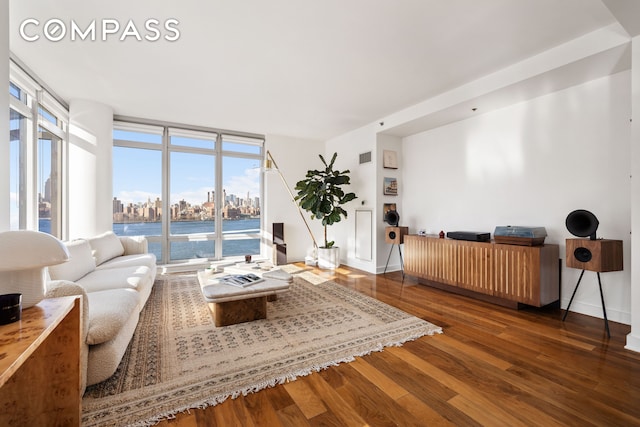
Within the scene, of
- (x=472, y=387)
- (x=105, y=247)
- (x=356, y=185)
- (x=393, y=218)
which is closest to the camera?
(x=472, y=387)

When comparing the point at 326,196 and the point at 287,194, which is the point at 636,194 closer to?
the point at 326,196

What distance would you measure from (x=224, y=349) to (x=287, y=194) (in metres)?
4.07

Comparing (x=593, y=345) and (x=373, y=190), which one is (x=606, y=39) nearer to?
(x=593, y=345)

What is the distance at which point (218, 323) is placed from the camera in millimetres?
2674

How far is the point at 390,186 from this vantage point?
5.07 m

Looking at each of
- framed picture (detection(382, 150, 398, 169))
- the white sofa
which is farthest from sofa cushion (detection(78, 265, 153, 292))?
framed picture (detection(382, 150, 398, 169))

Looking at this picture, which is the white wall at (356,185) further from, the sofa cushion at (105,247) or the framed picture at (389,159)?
the sofa cushion at (105,247)

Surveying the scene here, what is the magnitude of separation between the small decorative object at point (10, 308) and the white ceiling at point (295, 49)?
218 centimetres

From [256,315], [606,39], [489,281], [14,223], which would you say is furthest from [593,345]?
[14,223]

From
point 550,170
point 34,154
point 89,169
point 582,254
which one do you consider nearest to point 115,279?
point 34,154

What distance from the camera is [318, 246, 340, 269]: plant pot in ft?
18.0

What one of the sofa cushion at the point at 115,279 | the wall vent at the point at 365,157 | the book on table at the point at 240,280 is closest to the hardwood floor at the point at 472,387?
the book on table at the point at 240,280

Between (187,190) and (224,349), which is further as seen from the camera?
(187,190)

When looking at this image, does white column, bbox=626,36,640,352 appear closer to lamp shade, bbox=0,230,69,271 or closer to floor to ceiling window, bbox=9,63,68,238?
lamp shade, bbox=0,230,69,271
